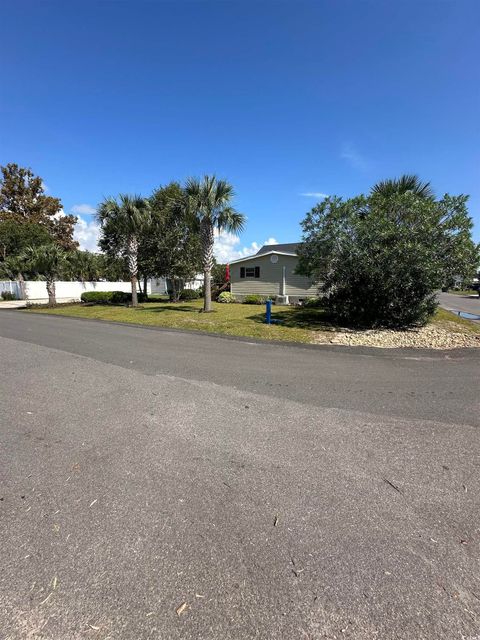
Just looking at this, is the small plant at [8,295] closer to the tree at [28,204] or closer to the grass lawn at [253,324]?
the tree at [28,204]

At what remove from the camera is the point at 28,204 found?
39.8 meters

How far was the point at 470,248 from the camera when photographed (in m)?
10.3

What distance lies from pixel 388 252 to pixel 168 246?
56.3 ft

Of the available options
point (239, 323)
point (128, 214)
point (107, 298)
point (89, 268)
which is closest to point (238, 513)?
point (239, 323)

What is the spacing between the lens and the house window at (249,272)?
2467 centimetres

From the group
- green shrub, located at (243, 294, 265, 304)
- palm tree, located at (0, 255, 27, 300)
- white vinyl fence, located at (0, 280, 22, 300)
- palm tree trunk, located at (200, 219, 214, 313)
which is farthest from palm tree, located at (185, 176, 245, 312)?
white vinyl fence, located at (0, 280, 22, 300)

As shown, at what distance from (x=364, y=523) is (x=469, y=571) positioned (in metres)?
0.62

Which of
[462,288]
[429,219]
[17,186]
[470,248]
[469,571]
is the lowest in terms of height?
[469,571]

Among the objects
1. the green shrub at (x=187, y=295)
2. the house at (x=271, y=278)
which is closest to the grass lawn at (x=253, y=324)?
the house at (x=271, y=278)

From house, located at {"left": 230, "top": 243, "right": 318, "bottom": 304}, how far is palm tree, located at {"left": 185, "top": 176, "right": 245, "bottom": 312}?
24.6 ft

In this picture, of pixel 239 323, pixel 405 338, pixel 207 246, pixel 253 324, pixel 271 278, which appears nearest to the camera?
pixel 405 338

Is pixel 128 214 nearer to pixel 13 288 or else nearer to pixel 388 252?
pixel 388 252

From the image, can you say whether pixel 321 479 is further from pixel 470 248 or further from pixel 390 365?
pixel 470 248

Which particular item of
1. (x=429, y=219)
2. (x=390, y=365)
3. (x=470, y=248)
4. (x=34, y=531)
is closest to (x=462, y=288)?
(x=470, y=248)
